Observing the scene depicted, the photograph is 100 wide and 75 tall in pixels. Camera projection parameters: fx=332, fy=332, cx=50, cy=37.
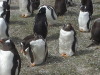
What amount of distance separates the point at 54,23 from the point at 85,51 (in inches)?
81.0

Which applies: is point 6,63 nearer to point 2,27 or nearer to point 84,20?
point 2,27

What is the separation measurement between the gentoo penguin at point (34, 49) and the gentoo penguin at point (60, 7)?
3386mm

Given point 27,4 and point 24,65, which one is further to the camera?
point 27,4

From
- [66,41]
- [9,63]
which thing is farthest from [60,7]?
[9,63]

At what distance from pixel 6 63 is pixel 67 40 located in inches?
75.8

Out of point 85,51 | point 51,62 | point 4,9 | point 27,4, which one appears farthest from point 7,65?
point 27,4

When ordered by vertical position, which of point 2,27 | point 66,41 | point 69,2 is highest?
point 2,27

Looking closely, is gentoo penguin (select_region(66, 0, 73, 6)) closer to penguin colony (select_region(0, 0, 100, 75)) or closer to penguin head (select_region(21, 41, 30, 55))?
penguin colony (select_region(0, 0, 100, 75))

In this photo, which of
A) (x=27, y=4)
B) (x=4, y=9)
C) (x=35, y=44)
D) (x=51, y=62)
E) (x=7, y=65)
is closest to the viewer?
(x=7, y=65)

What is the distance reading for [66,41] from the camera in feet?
23.5

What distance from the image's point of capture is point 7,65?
18.4ft

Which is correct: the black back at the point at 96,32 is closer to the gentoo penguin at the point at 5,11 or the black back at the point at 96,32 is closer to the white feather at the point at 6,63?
the gentoo penguin at the point at 5,11

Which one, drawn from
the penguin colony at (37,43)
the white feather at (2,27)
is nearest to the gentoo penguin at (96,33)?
the penguin colony at (37,43)

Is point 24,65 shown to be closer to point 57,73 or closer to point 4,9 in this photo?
point 57,73
